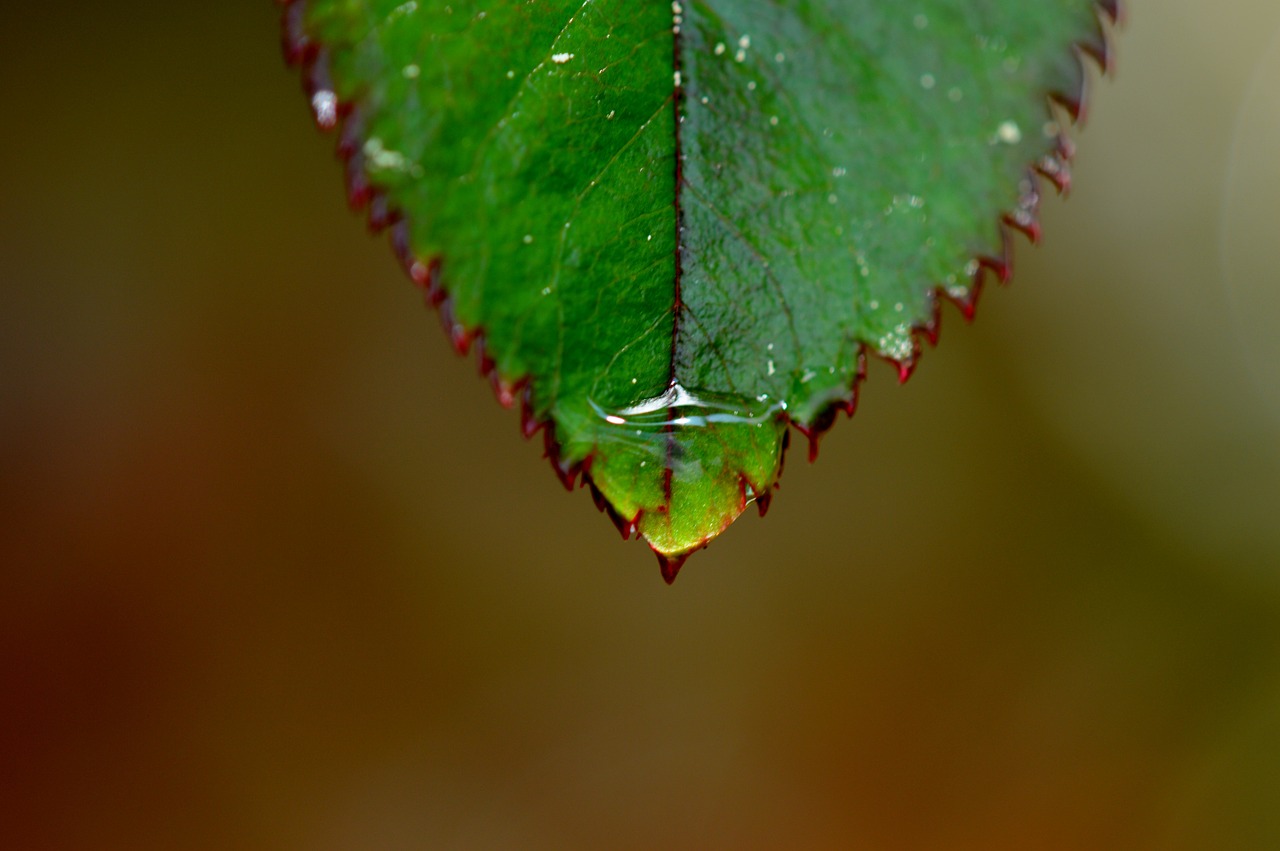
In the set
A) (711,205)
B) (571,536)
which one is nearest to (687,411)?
(711,205)

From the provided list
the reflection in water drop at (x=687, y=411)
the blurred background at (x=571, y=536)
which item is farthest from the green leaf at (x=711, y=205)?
the blurred background at (x=571, y=536)

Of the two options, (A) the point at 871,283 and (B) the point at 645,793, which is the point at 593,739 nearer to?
(B) the point at 645,793

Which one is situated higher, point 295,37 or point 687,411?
point 295,37

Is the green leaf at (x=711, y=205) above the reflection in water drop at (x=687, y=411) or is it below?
above

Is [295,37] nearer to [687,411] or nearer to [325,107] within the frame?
[325,107]

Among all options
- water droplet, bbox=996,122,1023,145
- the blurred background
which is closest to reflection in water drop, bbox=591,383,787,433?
water droplet, bbox=996,122,1023,145

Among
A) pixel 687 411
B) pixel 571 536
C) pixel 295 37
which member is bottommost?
pixel 571 536

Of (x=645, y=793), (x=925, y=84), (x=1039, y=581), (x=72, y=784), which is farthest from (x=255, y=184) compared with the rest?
(x=1039, y=581)

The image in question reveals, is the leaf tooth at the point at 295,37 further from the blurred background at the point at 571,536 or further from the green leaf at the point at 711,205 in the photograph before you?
the blurred background at the point at 571,536

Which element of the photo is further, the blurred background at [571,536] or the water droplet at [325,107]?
the blurred background at [571,536]
